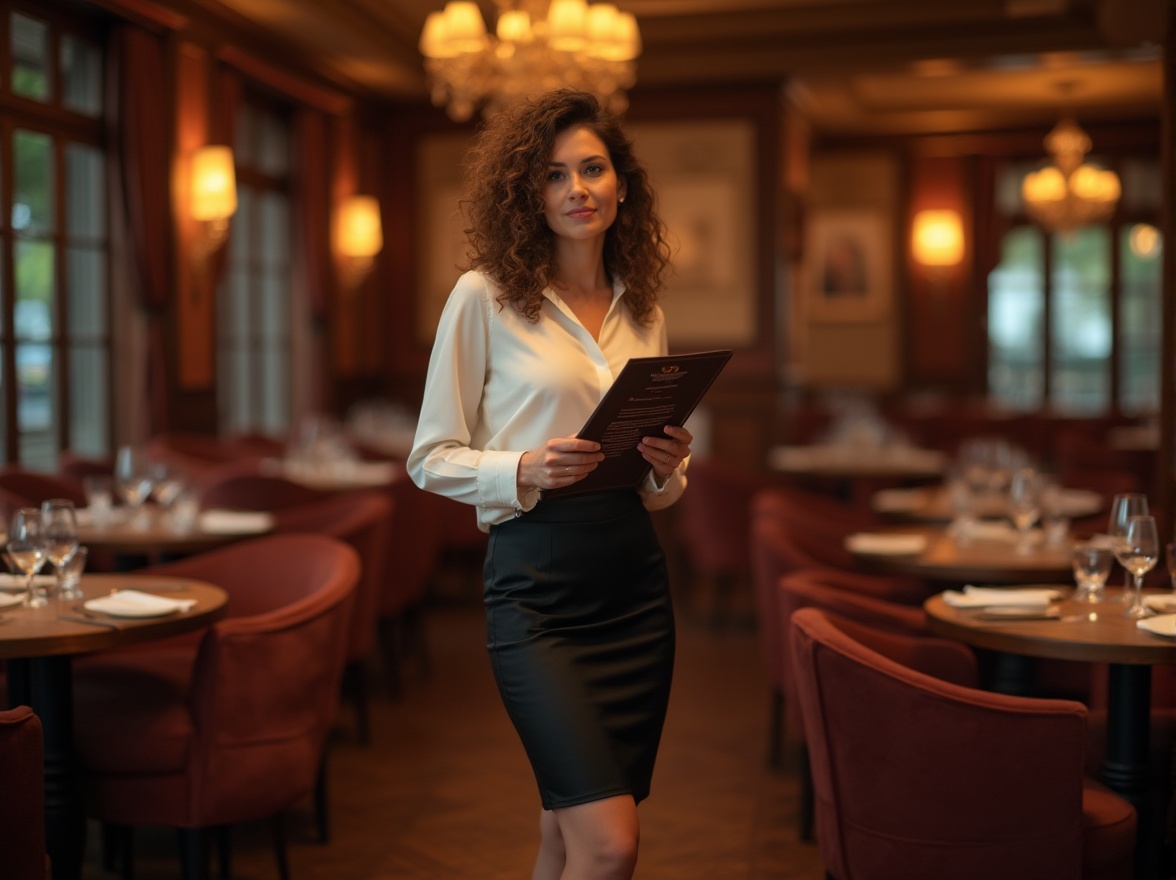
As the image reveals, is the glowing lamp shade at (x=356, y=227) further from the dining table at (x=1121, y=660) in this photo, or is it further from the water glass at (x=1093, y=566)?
the dining table at (x=1121, y=660)

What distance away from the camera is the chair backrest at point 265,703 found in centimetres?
304

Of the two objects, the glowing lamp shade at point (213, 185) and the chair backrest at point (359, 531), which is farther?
the glowing lamp shade at point (213, 185)

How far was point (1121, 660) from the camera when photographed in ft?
8.70

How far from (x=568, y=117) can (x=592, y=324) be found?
0.40 m

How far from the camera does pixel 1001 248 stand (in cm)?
1239

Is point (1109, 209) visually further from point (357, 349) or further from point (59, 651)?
point (59, 651)

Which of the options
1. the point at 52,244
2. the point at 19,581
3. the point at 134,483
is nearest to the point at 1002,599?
the point at 19,581

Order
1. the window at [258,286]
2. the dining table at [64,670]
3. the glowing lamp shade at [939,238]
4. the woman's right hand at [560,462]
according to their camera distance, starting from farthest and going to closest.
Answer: the glowing lamp shade at [939,238], the window at [258,286], the dining table at [64,670], the woman's right hand at [560,462]

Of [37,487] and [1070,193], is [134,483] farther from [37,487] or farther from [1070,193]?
[1070,193]

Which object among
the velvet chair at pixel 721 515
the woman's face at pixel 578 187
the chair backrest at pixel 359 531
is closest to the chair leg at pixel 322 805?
the chair backrest at pixel 359 531

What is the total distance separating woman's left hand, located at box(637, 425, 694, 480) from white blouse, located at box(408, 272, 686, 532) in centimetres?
13

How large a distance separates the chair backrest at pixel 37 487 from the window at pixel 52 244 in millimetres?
902

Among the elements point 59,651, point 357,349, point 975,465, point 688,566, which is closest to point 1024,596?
point 59,651

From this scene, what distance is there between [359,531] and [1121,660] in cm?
268
